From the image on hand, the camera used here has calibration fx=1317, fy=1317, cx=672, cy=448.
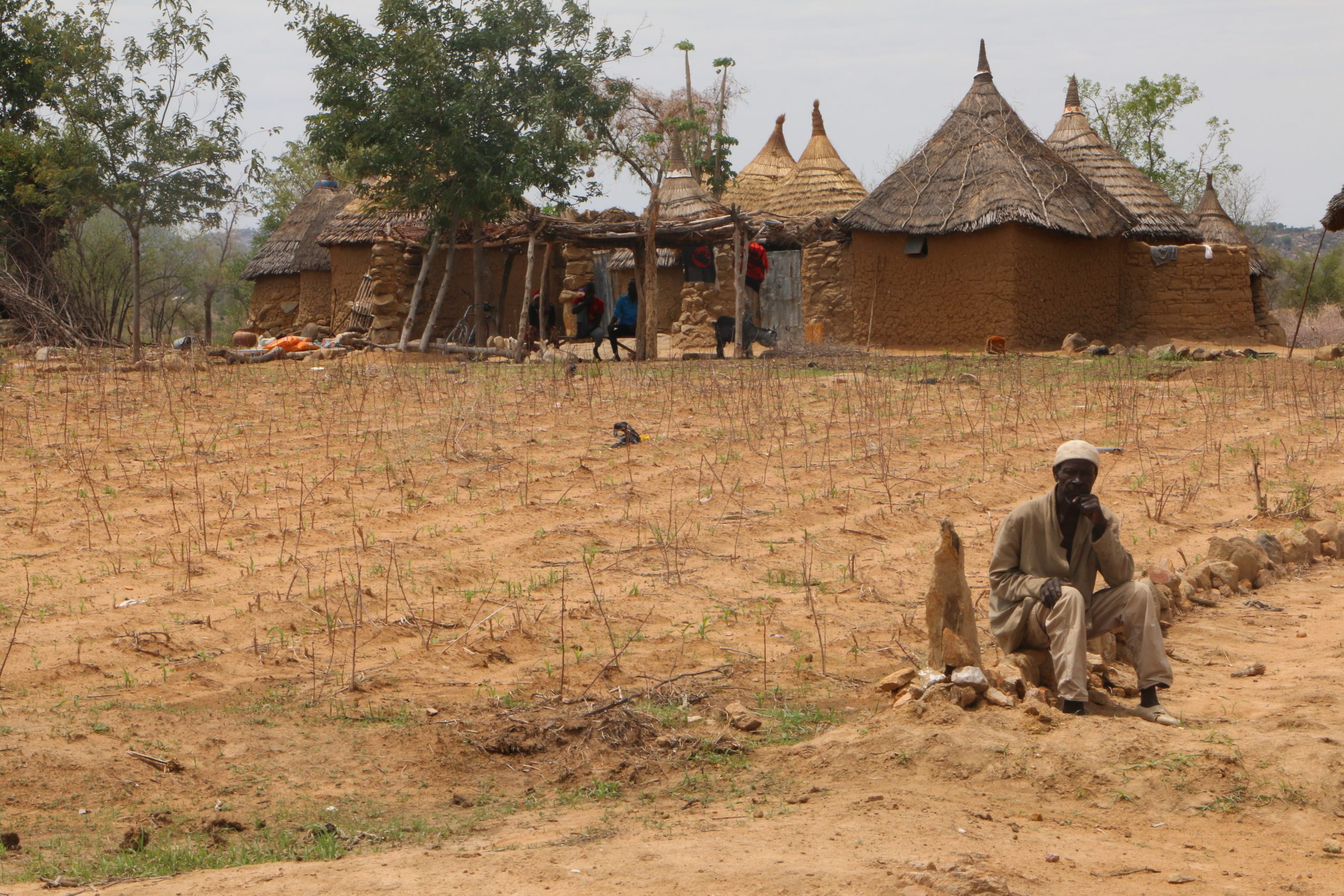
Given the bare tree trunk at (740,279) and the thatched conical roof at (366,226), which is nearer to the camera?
the bare tree trunk at (740,279)

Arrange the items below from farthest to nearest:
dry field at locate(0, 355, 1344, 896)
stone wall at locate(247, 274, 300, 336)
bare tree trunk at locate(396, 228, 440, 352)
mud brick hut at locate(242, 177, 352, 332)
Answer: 1. stone wall at locate(247, 274, 300, 336)
2. mud brick hut at locate(242, 177, 352, 332)
3. bare tree trunk at locate(396, 228, 440, 352)
4. dry field at locate(0, 355, 1344, 896)

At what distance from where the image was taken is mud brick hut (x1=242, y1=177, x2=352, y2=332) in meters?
22.5

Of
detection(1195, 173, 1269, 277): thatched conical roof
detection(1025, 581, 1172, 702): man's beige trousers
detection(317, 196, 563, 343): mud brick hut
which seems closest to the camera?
detection(1025, 581, 1172, 702): man's beige trousers

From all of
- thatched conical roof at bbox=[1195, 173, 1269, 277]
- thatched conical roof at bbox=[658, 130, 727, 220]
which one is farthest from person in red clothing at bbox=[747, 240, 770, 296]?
thatched conical roof at bbox=[1195, 173, 1269, 277]

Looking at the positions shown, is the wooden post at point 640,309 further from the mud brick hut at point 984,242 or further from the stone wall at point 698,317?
the mud brick hut at point 984,242

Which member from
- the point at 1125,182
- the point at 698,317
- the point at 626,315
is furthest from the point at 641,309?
the point at 1125,182

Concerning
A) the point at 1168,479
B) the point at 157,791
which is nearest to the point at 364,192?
the point at 1168,479

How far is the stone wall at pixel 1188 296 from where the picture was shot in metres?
17.4

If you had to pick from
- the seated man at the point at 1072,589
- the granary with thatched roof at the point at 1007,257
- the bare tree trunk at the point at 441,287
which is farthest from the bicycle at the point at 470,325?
the seated man at the point at 1072,589

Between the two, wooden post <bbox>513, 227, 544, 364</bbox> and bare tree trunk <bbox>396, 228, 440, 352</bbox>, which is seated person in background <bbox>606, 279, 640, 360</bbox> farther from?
bare tree trunk <bbox>396, 228, 440, 352</bbox>

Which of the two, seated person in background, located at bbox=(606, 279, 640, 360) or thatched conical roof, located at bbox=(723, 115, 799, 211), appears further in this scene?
thatched conical roof, located at bbox=(723, 115, 799, 211)

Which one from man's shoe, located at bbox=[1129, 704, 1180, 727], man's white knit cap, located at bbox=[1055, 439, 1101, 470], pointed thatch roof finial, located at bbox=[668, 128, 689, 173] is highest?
pointed thatch roof finial, located at bbox=[668, 128, 689, 173]

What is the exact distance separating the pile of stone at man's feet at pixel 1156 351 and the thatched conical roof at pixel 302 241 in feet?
40.5

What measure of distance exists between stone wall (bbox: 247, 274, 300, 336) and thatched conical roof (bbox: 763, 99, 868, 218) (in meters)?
8.52
